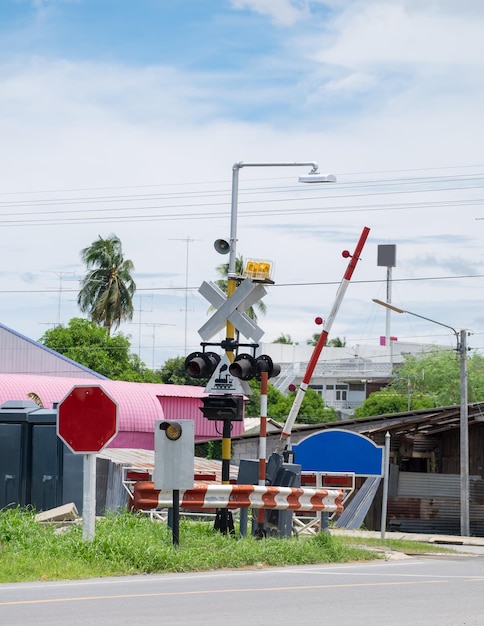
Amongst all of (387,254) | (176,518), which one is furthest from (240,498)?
(387,254)

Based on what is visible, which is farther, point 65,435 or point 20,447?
point 20,447

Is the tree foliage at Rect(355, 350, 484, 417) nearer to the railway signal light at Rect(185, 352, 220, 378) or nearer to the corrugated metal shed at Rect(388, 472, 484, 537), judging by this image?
the corrugated metal shed at Rect(388, 472, 484, 537)

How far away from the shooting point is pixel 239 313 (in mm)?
17844

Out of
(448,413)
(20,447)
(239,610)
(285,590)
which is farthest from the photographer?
(448,413)

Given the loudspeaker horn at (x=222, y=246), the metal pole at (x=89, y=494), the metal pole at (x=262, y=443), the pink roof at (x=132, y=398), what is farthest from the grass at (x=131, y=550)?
the pink roof at (x=132, y=398)

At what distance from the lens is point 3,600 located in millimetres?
10469

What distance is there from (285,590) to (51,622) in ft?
11.2

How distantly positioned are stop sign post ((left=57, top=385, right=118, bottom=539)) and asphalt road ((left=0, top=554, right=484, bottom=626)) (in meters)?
1.63

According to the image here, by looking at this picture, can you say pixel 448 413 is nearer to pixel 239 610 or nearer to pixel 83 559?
pixel 83 559

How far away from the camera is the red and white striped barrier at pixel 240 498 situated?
49.4ft

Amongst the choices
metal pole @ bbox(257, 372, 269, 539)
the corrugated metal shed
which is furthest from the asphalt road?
the corrugated metal shed

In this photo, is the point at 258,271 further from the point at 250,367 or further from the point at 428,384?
the point at 428,384

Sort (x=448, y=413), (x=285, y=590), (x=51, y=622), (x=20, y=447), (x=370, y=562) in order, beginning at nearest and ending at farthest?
(x=51, y=622)
(x=285, y=590)
(x=370, y=562)
(x=20, y=447)
(x=448, y=413)

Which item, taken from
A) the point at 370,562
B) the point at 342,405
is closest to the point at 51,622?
the point at 370,562
